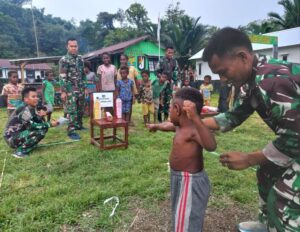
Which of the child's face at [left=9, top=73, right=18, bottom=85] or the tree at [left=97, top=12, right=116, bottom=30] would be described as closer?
the child's face at [left=9, top=73, right=18, bottom=85]

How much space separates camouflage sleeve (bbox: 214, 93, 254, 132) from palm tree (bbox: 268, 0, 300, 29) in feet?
90.0

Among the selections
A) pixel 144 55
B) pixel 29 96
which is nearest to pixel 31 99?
pixel 29 96

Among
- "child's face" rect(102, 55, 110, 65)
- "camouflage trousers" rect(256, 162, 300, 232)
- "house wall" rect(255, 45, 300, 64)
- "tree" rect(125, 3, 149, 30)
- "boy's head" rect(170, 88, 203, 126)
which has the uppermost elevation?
"tree" rect(125, 3, 149, 30)

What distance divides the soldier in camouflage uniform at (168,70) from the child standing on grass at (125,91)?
0.88 metres

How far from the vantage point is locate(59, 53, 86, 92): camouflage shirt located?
5.46 metres

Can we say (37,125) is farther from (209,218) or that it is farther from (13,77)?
(209,218)

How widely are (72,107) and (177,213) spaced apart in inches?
166

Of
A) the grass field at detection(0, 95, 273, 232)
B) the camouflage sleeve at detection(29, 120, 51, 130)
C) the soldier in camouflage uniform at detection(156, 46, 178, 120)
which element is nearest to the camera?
the grass field at detection(0, 95, 273, 232)

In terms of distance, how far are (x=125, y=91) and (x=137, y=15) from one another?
35.5 meters

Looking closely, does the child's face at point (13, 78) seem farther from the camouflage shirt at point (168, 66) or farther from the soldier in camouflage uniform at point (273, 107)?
the soldier in camouflage uniform at point (273, 107)

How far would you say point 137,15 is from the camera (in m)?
39.4

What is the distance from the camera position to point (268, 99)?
1441mm

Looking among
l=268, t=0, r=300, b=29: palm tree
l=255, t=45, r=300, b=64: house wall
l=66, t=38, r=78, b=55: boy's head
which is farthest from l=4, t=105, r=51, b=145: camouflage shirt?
l=268, t=0, r=300, b=29: palm tree

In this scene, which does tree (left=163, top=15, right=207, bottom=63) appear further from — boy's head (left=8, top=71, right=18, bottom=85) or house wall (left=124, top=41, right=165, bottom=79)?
boy's head (left=8, top=71, right=18, bottom=85)
